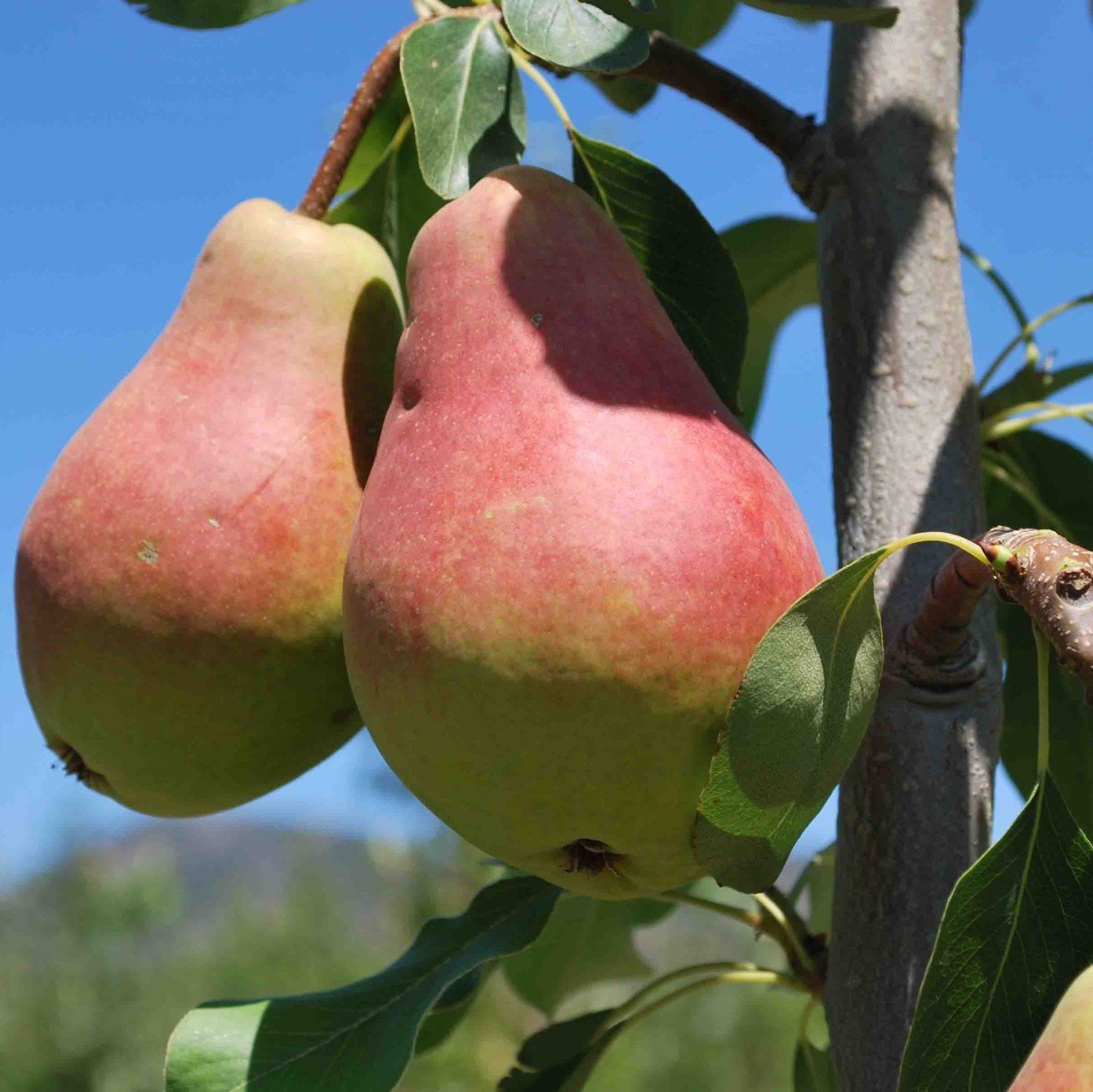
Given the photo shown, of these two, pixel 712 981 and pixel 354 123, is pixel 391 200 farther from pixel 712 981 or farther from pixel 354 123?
pixel 712 981

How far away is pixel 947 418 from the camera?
0.98m

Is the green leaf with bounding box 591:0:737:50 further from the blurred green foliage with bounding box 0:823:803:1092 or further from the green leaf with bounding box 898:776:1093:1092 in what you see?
the blurred green foliage with bounding box 0:823:803:1092

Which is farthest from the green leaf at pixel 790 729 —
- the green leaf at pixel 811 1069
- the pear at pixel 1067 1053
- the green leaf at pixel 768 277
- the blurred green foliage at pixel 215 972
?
the blurred green foliage at pixel 215 972

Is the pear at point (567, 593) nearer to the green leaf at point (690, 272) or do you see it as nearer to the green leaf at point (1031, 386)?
the green leaf at point (690, 272)

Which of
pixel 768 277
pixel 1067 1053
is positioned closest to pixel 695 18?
pixel 768 277

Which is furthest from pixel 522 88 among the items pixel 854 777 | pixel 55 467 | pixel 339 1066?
pixel 339 1066

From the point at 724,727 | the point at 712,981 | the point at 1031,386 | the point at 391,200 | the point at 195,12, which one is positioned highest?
the point at 195,12

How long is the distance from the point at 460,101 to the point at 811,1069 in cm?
83

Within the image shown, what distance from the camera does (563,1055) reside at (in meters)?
1.13

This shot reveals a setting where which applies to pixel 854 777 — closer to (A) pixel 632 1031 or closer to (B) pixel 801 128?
(B) pixel 801 128

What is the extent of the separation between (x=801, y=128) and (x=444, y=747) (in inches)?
23.7

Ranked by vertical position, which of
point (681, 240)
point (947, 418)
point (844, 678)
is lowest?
point (844, 678)

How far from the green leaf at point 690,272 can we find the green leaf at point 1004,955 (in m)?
0.37

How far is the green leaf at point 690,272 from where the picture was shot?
3.12 feet
